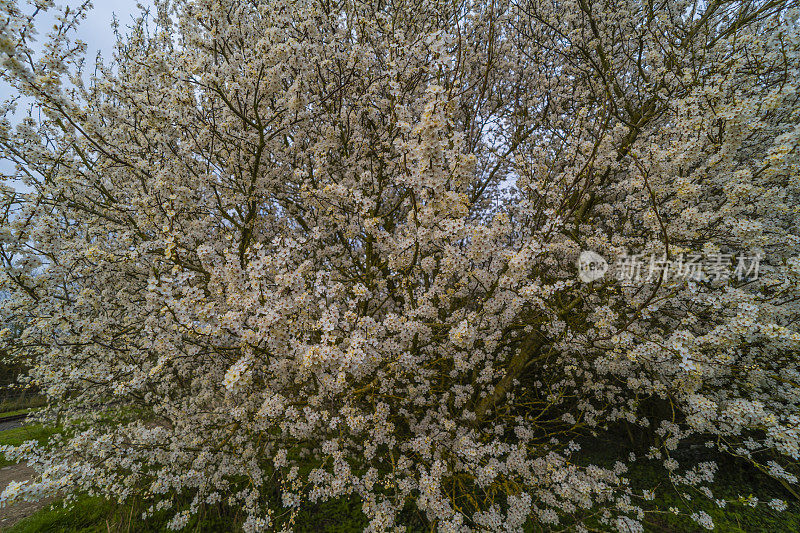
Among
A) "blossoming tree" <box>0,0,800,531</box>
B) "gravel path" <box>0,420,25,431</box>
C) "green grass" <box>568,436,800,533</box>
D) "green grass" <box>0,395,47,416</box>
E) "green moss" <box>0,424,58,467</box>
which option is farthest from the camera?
"green grass" <box>0,395,47,416</box>

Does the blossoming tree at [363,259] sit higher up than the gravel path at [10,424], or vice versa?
the blossoming tree at [363,259]

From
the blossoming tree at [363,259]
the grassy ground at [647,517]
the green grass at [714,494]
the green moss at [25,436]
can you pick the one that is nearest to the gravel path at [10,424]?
the green moss at [25,436]

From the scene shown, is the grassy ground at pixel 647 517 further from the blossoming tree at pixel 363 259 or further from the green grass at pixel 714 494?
the blossoming tree at pixel 363 259

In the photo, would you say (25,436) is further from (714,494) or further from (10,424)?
(714,494)

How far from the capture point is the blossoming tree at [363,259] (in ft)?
13.0

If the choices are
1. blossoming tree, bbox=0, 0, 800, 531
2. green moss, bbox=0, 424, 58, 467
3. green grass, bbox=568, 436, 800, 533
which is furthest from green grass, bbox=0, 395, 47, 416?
green grass, bbox=568, 436, 800, 533

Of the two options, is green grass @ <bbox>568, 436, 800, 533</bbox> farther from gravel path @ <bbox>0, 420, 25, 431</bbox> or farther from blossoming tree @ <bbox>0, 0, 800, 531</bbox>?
gravel path @ <bbox>0, 420, 25, 431</bbox>

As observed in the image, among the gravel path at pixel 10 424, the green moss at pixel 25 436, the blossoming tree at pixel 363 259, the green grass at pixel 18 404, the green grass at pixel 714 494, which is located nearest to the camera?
the blossoming tree at pixel 363 259

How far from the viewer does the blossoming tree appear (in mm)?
3953

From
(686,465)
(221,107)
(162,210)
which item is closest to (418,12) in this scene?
(221,107)

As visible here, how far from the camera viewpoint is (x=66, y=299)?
4992 mm

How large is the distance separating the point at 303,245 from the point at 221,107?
2743 mm

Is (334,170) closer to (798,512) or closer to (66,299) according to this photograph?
(66,299)

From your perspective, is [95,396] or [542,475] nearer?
[542,475]
